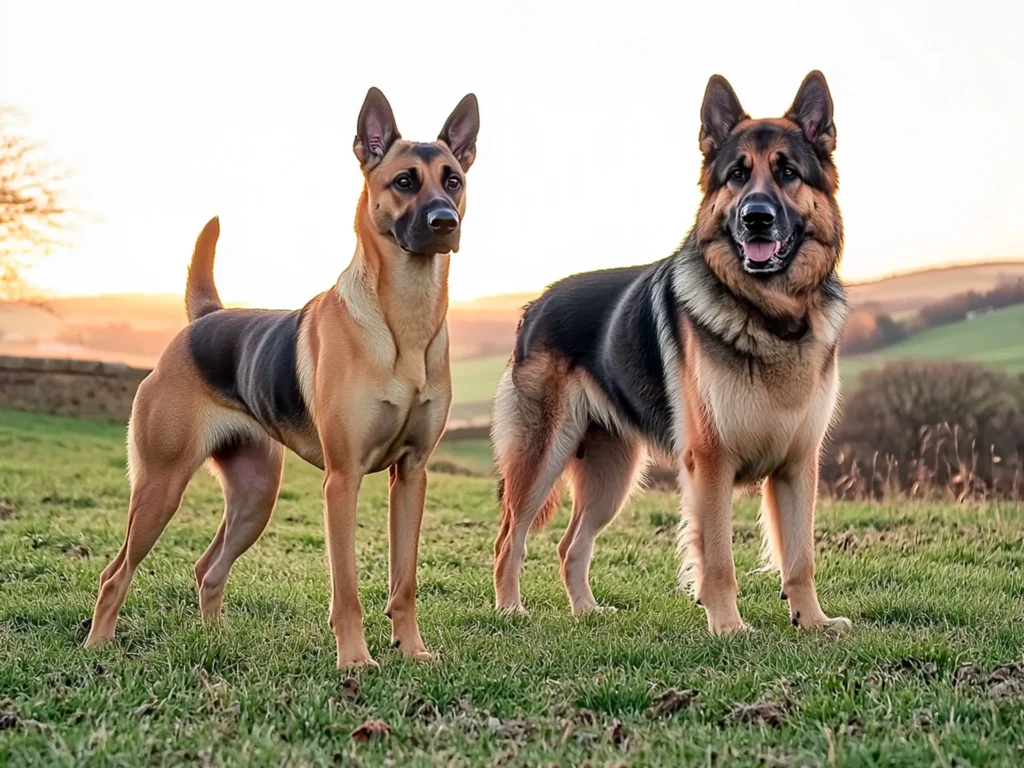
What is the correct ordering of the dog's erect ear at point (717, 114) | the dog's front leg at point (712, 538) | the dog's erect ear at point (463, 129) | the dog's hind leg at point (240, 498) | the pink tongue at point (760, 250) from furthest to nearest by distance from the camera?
the dog's hind leg at point (240, 498) → the dog's erect ear at point (717, 114) → the dog's front leg at point (712, 538) → the pink tongue at point (760, 250) → the dog's erect ear at point (463, 129)

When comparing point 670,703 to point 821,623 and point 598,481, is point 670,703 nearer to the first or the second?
point 821,623

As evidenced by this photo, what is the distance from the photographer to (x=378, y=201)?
5039 mm

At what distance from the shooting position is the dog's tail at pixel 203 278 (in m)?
6.29

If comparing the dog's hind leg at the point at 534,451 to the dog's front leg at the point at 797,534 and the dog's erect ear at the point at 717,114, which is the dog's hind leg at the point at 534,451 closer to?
the dog's front leg at the point at 797,534

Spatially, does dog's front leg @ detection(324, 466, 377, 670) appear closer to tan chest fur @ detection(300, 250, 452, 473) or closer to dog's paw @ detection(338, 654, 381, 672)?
dog's paw @ detection(338, 654, 381, 672)

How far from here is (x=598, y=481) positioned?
23.9 feet

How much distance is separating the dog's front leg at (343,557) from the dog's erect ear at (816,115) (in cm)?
292

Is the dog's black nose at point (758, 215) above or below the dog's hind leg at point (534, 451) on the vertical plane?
above

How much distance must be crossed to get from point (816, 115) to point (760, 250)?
827 millimetres

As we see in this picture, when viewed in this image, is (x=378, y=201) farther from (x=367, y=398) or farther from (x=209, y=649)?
(x=209, y=649)

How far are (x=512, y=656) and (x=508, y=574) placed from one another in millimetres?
1721

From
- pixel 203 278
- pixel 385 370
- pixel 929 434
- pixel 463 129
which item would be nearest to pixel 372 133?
pixel 463 129

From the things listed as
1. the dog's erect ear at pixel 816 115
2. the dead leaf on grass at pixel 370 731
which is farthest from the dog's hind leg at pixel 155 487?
the dog's erect ear at pixel 816 115

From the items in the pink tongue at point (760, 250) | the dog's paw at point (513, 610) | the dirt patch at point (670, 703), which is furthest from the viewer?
the dog's paw at point (513, 610)
